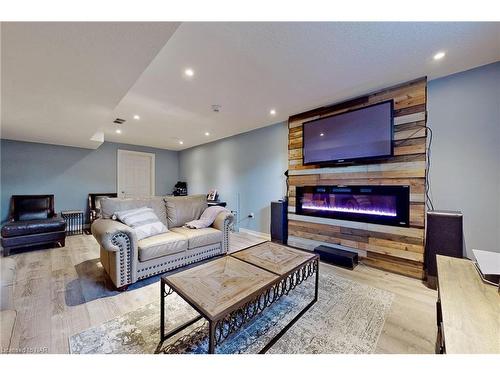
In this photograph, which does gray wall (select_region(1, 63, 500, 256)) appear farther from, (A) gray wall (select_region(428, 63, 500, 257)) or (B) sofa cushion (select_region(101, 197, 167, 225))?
(B) sofa cushion (select_region(101, 197, 167, 225))

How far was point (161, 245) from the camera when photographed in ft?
7.07

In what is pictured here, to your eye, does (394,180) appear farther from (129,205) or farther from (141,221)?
(129,205)

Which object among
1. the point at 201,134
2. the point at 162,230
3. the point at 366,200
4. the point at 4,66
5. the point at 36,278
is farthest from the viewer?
the point at 201,134

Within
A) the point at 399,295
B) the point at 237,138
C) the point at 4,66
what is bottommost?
the point at 399,295

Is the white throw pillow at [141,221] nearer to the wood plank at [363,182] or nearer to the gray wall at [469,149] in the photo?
the wood plank at [363,182]

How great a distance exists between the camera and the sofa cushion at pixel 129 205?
2.46m

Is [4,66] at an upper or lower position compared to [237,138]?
lower

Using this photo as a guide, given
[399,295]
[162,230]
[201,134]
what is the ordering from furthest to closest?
[201,134] → [162,230] → [399,295]

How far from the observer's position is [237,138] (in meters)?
4.68

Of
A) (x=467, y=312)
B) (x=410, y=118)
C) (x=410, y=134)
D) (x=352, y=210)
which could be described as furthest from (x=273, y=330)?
(x=410, y=118)

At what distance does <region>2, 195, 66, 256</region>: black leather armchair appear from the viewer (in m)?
2.87

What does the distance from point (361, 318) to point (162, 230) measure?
226cm

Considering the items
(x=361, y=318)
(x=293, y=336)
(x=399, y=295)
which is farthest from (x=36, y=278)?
(x=399, y=295)
